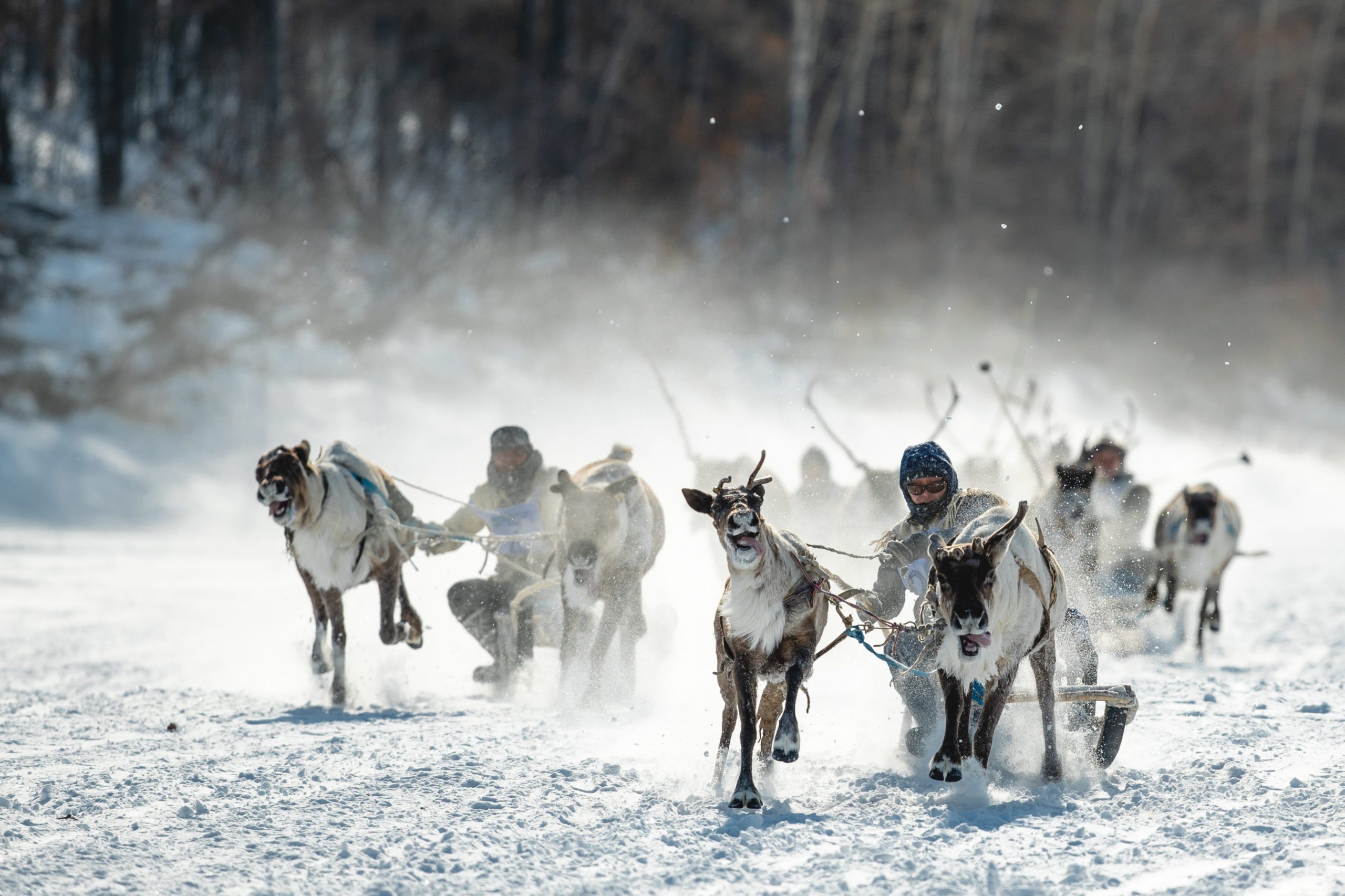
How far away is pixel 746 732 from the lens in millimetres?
4867

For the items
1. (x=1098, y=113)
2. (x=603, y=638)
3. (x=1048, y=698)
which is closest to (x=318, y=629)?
(x=603, y=638)

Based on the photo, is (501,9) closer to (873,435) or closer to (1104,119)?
(873,435)

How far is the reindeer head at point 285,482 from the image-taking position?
6551 mm

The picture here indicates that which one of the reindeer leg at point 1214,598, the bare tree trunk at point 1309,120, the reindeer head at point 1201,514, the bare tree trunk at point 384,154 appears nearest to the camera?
the reindeer head at point 1201,514

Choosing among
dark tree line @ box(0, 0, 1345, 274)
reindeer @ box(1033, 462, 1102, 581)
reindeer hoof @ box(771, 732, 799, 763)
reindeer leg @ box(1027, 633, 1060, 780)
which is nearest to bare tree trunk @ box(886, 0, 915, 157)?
dark tree line @ box(0, 0, 1345, 274)

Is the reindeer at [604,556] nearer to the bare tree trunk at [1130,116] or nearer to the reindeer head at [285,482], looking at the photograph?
the reindeer head at [285,482]

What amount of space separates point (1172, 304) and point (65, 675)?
28.2m

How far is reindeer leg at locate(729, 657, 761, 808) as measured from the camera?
189 inches

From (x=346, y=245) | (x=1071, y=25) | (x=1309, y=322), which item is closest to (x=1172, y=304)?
(x=1309, y=322)

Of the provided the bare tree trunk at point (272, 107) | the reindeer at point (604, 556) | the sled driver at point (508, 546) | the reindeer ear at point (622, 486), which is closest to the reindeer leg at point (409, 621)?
the sled driver at point (508, 546)

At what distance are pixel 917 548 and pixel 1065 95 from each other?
2826 centimetres

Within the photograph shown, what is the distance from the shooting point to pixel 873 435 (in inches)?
787

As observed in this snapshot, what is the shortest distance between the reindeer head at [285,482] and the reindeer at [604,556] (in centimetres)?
141

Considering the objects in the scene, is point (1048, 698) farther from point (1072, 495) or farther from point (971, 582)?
point (1072, 495)
